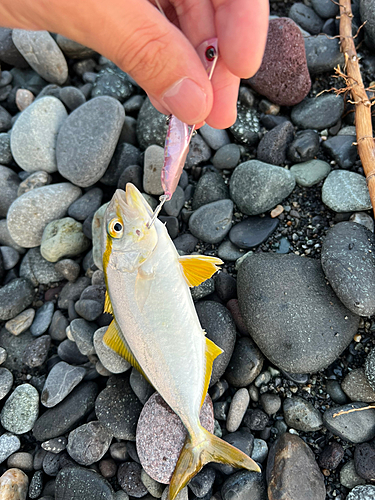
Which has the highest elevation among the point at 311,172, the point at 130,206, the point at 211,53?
the point at 211,53

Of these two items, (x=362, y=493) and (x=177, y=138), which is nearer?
(x=177, y=138)

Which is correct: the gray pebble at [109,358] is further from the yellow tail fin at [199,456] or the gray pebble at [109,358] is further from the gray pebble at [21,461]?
the gray pebble at [21,461]

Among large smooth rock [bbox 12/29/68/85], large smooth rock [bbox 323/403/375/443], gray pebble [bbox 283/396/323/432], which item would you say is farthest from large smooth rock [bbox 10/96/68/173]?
large smooth rock [bbox 323/403/375/443]

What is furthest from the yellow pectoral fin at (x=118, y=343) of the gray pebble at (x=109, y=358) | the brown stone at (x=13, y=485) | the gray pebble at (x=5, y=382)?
the brown stone at (x=13, y=485)

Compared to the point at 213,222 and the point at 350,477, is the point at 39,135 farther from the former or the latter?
the point at 350,477

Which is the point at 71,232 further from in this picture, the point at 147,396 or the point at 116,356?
the point at 147,396

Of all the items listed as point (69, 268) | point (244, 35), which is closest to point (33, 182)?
point (69, 268)

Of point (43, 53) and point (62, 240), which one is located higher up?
point (43, 53)
